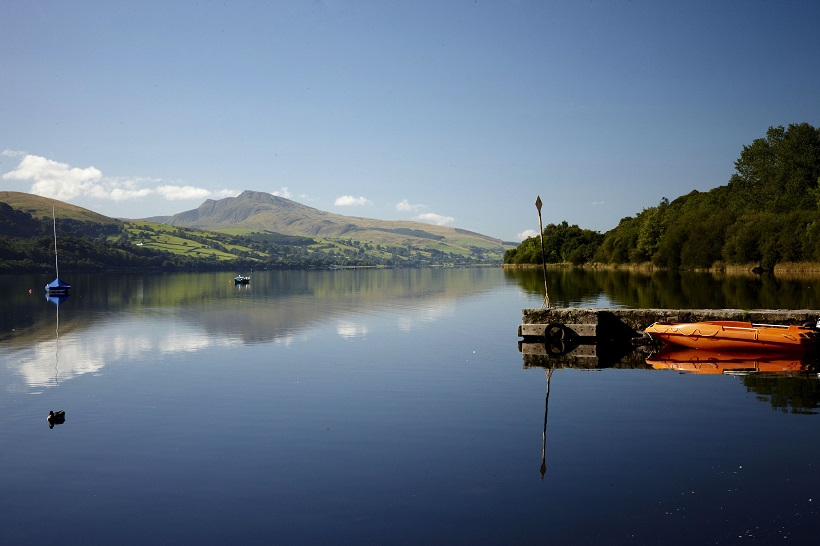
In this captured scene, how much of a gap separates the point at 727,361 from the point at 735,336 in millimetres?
2672

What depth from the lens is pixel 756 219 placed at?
136 m

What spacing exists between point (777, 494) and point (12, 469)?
18.6 m

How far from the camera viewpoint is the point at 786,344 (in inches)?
1357

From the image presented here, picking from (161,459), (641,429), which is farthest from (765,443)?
(161,459)

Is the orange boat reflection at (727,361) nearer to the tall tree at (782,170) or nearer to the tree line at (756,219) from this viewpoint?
the tree line at (756,219)

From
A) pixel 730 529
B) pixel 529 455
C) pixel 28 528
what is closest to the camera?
pixel 730 529

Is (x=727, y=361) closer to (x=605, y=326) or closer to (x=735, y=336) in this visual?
(x=735, y=336)

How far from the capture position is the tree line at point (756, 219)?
125 meters

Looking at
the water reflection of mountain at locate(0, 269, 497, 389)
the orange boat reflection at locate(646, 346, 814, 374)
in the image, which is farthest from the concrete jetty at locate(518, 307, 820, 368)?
the water reflection of mountain at locate(0, 269, 497, 389)

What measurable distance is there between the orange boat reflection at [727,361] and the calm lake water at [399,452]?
5.48 ft

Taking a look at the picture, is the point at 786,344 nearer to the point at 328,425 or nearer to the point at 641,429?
the point at 641,429

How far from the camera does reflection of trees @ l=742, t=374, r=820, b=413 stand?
23.2 metres

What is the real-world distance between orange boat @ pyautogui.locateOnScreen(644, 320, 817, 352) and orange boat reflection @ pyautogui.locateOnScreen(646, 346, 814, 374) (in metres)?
0.37

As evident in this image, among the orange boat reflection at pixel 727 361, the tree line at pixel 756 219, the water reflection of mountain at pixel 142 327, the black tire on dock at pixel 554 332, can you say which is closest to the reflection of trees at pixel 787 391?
the orange boat reflection at pixel 727 361
